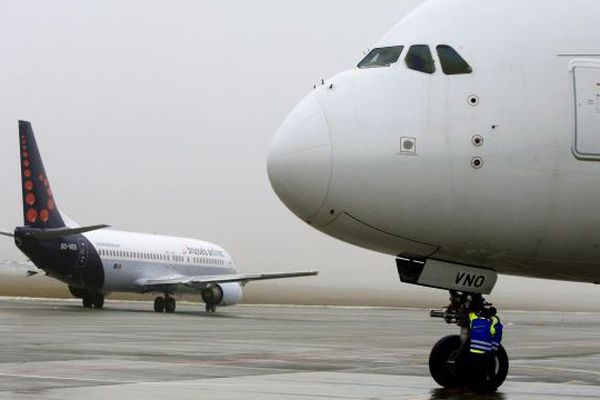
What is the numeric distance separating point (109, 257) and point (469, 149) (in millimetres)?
42981

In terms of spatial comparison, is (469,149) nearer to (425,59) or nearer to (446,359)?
(425,59)

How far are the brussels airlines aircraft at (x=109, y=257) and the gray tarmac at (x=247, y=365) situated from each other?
55.8 ft

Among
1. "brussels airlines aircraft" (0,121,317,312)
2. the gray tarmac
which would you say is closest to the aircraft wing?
"brussels airlines aircraft" (0,121,317,312)

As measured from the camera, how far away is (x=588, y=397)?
1391 cm

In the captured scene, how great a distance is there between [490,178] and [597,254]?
1.44m

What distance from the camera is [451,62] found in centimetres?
1190

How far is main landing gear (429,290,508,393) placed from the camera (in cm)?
1268

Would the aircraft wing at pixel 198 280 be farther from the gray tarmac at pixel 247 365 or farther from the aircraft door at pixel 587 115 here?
the aircraft door at pixel 587 115

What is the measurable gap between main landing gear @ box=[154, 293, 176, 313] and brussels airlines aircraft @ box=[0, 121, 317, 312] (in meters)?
0.05

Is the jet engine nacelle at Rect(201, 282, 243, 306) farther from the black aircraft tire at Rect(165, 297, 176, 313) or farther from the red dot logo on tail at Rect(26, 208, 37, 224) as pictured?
the red dot logo on tail at Rect(26, 208, 37, 224)

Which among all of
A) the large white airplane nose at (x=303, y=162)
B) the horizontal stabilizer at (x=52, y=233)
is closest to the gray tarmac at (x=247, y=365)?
the large white airplane nose at (x=303, y=162)

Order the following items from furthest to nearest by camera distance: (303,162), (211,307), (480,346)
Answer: (211,307)
(480,346)
(303,162)

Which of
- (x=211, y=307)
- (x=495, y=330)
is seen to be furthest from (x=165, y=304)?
(x=495, y=330)

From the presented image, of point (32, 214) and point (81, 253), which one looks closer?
point (32, 214)
